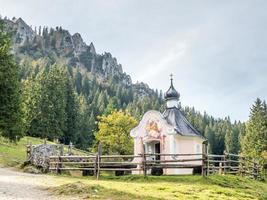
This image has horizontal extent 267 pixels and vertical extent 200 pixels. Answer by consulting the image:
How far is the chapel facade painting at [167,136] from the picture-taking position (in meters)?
30.1

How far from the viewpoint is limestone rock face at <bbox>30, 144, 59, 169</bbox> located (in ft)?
96.7

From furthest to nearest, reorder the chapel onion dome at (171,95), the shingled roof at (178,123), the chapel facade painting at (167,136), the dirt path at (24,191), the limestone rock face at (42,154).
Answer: the chapel onion dome at (171,95), the shingled roof at (178,123), the chapel facade painting at (167,136), the limestone rock face at (42,154), the dirt path at (24,191)

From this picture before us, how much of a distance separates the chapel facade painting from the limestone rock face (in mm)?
6824

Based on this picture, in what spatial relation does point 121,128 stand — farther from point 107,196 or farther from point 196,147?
point 107,196

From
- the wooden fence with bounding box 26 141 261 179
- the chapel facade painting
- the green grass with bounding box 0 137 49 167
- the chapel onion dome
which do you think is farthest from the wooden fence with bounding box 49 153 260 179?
the chapel onion dome

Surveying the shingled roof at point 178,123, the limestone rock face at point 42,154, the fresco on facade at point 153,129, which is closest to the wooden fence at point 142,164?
the limestone rock face at point 42,154

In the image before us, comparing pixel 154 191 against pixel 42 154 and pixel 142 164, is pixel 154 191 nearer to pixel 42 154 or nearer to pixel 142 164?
pixel 142 164

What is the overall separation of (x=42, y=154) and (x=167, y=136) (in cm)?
1049

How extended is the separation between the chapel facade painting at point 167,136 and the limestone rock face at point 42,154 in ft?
22.4

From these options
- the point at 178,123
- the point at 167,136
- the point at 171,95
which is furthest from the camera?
the point at 171,95

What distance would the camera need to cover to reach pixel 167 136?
99.2 feet

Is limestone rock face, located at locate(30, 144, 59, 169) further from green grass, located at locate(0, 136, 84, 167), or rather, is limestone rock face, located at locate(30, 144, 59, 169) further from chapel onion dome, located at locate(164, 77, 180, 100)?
chapel onion dome, located at locate(164, 77, 180, 100)

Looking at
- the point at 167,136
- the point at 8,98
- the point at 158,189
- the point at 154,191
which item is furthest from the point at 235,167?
the point at 8,98

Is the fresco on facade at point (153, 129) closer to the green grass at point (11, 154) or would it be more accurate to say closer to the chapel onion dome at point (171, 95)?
the chapel onion dome at point (171, 95)
